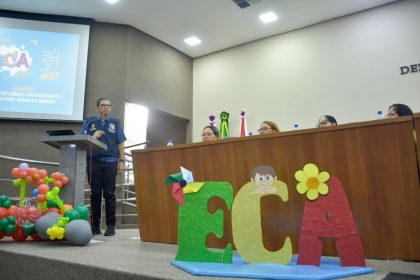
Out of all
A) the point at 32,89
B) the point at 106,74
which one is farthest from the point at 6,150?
the point at 106,74

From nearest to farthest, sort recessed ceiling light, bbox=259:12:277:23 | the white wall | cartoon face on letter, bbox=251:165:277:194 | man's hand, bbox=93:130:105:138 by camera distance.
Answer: cartoon face on letter, bbox=251:165:277:194 → man's hand, bbox=93:130:105:138 → the white wall → recessed ceiling light, bbox=259:12:277:23

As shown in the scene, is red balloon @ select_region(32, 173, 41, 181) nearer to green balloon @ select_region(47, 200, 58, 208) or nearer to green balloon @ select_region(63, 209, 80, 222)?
green balloon @ select_region(47, 200, 58, 208)

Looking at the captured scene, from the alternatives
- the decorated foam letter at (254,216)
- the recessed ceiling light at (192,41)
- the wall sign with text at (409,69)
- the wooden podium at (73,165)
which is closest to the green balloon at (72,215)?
the wooden podium at (73,165)

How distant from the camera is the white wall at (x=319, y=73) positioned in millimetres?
3717

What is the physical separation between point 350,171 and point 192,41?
3982 millimetres

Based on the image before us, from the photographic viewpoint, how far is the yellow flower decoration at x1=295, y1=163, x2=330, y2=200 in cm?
102

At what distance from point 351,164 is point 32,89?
12.7ft

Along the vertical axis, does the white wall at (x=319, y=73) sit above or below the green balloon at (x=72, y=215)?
above

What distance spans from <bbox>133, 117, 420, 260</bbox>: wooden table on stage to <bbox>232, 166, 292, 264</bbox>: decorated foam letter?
14.3 inches

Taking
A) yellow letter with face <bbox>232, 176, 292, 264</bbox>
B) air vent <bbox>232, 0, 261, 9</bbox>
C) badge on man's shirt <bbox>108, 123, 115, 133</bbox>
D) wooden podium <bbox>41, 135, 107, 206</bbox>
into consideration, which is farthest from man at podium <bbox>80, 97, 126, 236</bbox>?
air vent <bbox>232, 0, 261, 9</bbox>

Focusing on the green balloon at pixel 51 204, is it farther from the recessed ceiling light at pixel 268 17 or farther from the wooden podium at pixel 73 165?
the recessed ceiling light at pixel 268 17

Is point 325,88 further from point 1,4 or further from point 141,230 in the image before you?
point 1,4

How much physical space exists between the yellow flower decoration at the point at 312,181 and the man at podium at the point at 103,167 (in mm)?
1664

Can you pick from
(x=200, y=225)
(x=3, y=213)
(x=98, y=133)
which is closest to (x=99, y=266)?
(x=200, y=225)
